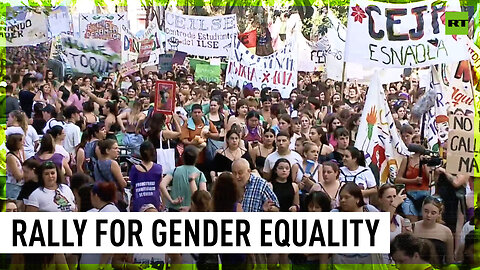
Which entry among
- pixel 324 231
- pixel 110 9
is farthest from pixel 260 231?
pixel 110 9

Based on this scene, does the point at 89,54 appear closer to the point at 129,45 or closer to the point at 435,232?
the point at 129,45

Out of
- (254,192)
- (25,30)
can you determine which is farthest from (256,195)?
(25,30)

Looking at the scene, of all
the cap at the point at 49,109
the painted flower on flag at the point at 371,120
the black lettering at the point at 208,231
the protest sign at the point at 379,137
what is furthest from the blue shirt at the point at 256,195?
the cap at the point at 49,109

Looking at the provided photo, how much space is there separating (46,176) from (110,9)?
63.6 inches

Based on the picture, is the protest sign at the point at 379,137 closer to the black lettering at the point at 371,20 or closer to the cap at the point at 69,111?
the black lettering at the point at 371,20

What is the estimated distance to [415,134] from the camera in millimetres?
6816

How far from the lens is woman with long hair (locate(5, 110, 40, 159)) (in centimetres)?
652

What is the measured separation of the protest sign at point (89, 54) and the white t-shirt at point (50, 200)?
39.9 inches

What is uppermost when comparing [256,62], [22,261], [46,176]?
[256,62]

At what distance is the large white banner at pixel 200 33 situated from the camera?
Answer: 6.79 m

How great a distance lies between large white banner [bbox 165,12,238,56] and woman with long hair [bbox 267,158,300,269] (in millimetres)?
1100

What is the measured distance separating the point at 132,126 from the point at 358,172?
188 cm

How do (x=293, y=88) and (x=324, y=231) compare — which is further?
(x=293, y=88)

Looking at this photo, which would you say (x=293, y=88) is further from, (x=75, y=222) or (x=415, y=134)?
(x=75, y=222)
